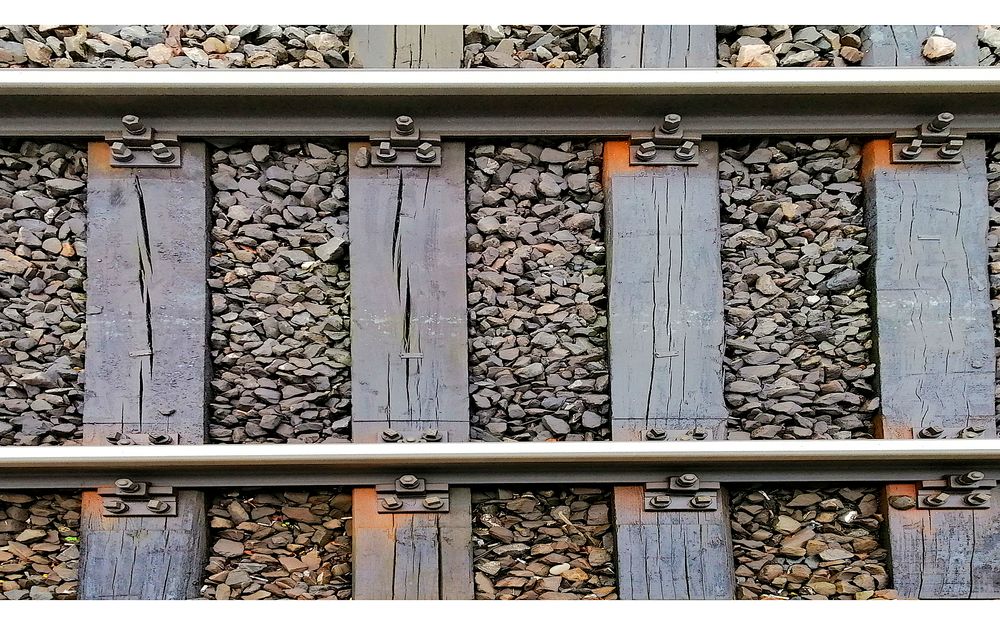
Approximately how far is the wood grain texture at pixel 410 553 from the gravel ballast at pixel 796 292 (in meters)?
1.27

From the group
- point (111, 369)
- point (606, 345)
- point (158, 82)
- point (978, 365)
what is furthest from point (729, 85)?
point (111, 369)

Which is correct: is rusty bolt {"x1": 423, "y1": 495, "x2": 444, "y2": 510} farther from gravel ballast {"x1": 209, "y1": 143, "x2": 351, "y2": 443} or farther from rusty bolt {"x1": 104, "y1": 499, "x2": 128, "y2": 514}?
rusty bolt {"x1": 104, "y1": 499, "x2": 128, "y2": 514}

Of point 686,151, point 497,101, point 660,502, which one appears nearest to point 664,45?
point 686,151

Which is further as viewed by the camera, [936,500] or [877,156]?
[877,156]

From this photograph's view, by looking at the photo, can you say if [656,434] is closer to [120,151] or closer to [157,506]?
[157,506]

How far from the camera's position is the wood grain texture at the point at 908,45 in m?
3.03

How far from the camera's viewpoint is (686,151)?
299 cm

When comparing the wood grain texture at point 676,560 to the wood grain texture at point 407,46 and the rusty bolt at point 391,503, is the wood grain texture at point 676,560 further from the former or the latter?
the wood grain texture at point 407,46

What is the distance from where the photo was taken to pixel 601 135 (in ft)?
9.92

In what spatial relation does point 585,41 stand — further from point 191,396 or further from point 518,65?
point 191,396

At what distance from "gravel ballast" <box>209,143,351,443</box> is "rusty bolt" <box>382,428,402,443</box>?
178 mm

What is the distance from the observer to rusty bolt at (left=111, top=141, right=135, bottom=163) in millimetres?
2949

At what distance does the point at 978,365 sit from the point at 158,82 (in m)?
3.62

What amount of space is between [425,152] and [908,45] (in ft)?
7.11
